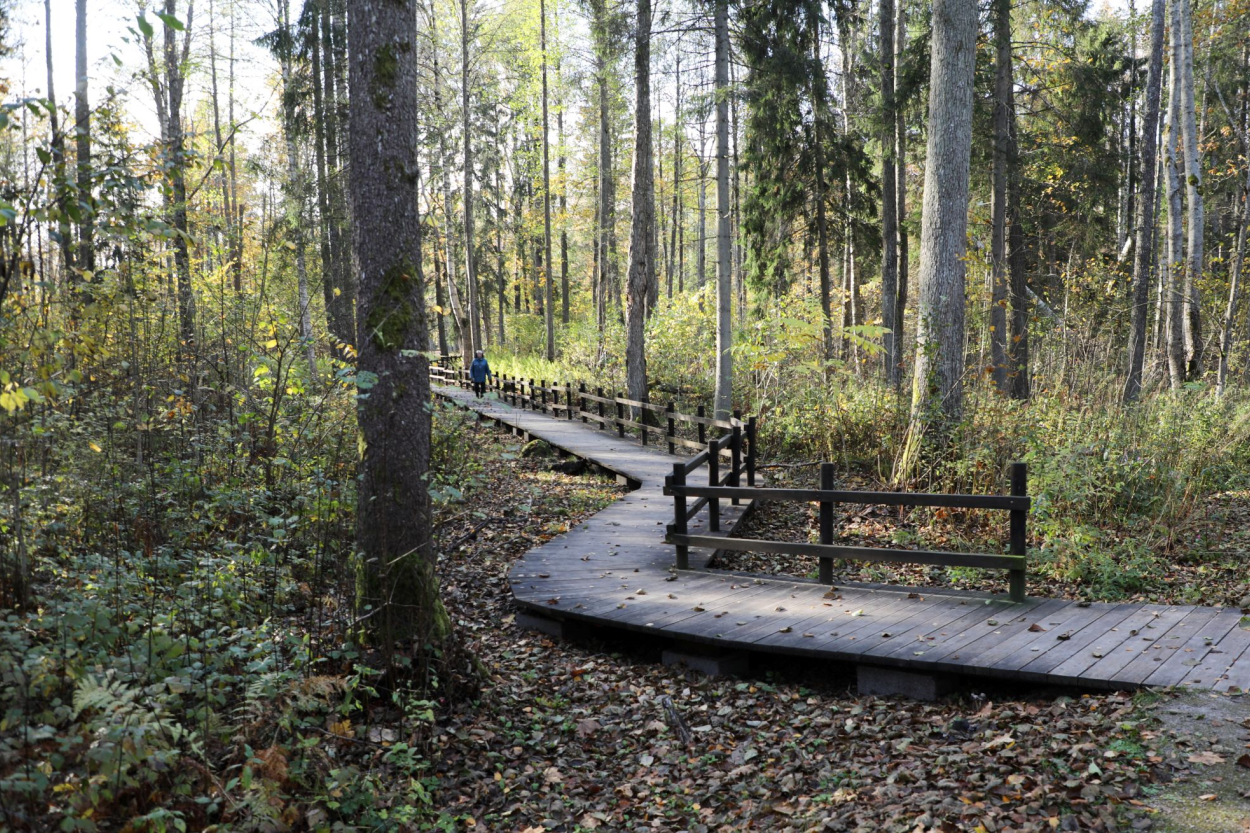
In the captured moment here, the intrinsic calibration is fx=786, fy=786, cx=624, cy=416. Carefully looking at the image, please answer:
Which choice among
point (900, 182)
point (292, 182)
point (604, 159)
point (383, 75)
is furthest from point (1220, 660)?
point (604, 159)

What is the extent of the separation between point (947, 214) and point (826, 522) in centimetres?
571

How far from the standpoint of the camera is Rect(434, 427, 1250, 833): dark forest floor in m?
3.89

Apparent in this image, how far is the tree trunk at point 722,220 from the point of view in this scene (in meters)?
15.2

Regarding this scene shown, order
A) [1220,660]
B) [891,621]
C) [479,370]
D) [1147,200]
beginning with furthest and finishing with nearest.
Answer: [479,370] < [1147,200] < [891,621] < [1220,660]

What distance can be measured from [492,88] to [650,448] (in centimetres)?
2329

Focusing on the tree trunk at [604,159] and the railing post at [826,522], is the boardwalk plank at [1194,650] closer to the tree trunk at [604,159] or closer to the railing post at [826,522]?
the railing post at [826,522]

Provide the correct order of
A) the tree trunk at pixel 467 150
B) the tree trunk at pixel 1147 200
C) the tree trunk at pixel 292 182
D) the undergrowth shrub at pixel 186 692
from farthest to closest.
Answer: the tree trunk at pixel 467 150 → the tree trunk at pixel 292 182 → the tree trunk at pixel 1147 200 → the undergrowth shrub at pixel 186 692

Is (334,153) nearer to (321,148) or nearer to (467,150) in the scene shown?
(321,148)

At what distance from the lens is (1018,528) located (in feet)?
21.4

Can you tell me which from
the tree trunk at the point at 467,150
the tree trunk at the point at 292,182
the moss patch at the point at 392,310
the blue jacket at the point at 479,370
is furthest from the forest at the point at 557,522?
the tree trunk at the point at 467,150

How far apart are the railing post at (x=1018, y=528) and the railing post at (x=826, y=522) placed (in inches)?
60.5

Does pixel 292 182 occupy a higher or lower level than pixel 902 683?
higher

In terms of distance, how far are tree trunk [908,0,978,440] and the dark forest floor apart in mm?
4117

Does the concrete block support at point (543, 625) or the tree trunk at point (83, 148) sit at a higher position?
the tree trunk at point (83, 148)
